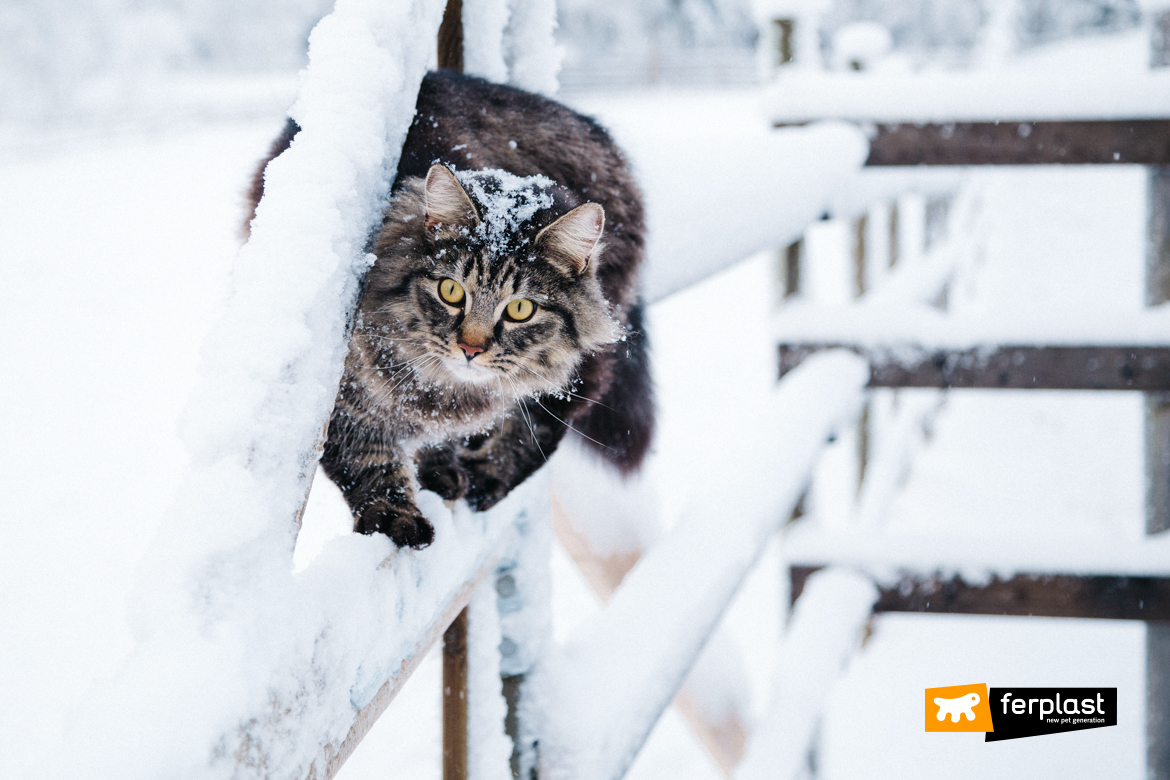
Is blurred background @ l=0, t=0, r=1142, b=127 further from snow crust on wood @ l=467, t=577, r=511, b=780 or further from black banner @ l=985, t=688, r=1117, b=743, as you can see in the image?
black banner @ l=985, t=688, r=1117, b=743

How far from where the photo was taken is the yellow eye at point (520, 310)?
0.73 meters

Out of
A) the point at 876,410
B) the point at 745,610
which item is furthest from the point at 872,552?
the point at 876,410

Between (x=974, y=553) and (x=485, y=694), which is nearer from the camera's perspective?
(x=485, y=694)

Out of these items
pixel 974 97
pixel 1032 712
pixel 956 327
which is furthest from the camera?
pixel 956 327

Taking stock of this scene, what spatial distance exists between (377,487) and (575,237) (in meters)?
0.26

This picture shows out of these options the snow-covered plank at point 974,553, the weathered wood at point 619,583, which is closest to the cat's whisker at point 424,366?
the weathered wood at point 619,583

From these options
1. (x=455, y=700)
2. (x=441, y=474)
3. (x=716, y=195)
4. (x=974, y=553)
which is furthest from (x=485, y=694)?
(x=974, y=553)

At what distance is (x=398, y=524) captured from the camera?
21.4 inches

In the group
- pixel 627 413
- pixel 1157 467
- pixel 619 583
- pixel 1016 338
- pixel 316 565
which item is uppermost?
pixel 316 565

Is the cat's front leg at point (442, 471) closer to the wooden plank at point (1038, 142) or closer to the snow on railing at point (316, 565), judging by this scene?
the snow on railing at point (316, 565)

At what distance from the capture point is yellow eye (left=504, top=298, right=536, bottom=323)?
73 centimetres

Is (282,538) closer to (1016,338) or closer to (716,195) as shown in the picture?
(716,195)

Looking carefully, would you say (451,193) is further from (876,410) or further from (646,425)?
(876,410)

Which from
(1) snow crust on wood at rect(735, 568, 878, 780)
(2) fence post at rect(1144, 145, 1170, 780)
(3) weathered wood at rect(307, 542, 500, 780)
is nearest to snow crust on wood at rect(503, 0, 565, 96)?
(3) weathered wood at rect(307, 542, 500, 780)
